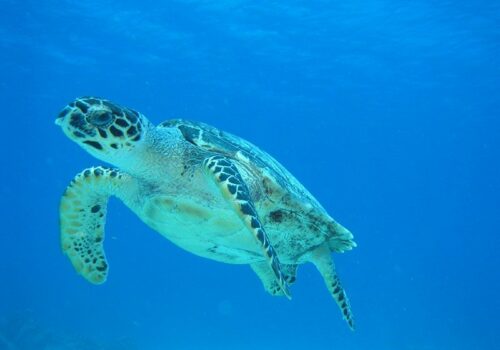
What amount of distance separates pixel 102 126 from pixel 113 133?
0.12 metres

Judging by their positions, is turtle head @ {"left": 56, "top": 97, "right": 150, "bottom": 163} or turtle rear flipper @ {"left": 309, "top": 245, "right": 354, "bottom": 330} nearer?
turtle head @ {"left": 56, "top": 97, "right": 150, "bottom": 163}

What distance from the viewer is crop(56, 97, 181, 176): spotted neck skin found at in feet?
13.8

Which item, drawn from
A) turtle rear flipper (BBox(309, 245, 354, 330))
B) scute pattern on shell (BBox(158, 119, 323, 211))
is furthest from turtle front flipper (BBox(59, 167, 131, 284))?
turtle rear flipper (BBox(309, 245, 354, 330))

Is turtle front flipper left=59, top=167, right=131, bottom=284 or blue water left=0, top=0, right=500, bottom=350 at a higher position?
blue water left=0, top=0, right=500, bottom=350

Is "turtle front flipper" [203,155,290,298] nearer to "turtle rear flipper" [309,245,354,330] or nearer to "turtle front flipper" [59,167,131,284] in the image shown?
"turtle front flipper" [59,167,131,284]

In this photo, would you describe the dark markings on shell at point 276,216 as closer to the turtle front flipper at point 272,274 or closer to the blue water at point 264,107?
the turtle front flipper at point 272,274

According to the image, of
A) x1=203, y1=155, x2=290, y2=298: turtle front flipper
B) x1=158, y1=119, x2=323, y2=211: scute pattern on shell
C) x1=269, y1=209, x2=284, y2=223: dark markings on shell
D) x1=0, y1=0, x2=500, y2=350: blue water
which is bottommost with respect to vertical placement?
x1=203, y1=155, x2=290, y2=298: turtle front flipper

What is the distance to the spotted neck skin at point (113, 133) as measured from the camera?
4.20 meters

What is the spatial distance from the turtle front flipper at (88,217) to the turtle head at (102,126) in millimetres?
558

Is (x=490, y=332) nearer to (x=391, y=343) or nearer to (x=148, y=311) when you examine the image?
(x=391, y=343)

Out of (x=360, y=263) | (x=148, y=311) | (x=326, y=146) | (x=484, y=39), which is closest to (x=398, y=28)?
(x=484, y=39)

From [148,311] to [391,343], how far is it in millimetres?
18063

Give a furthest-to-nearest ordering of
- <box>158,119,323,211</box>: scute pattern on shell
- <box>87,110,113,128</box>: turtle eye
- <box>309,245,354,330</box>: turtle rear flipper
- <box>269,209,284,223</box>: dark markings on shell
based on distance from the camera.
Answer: <box>309,245,354,330</box>: turtle rear flipper, <box>269,209,284,223</box>: dark markings on shell, <box>158,119,323,211</box>: scute pattern on shell, <box>87,110,113,128</box>: turtle eye

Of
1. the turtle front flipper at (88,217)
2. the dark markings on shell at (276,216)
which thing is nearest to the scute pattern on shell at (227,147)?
the dark markings on shell at (276,216)
